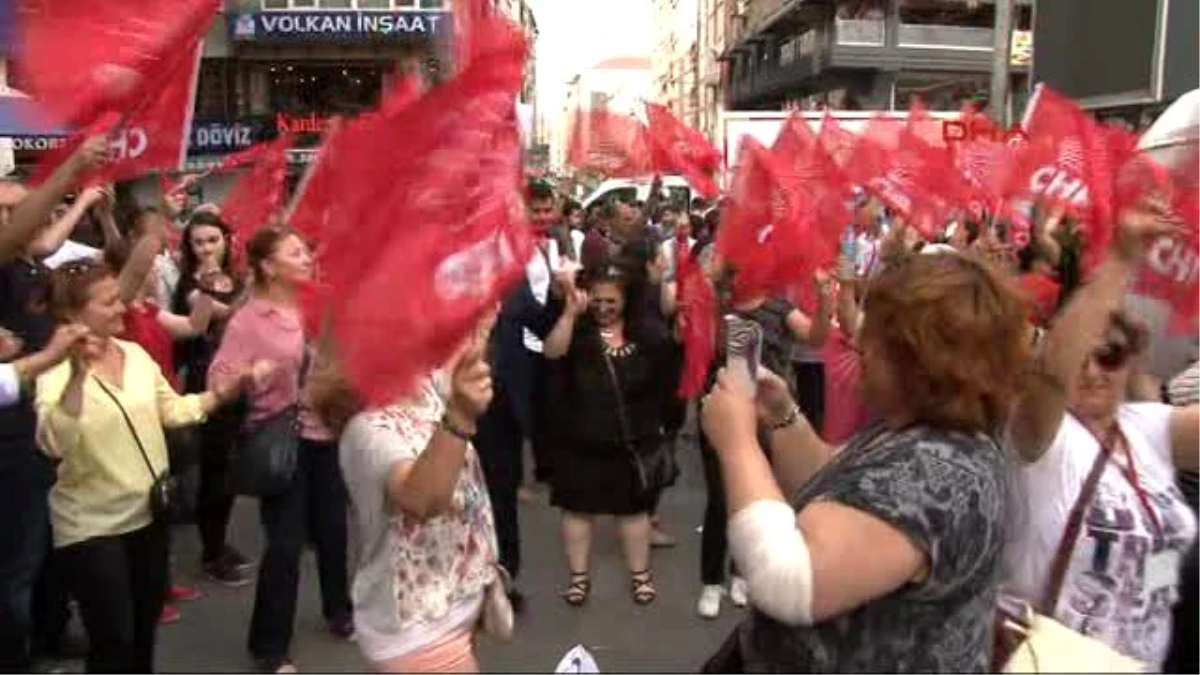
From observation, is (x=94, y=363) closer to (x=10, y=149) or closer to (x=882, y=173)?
(x=882, y=173)

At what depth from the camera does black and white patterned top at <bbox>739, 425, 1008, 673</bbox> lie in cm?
188

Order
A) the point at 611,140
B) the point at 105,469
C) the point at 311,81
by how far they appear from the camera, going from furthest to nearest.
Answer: the point at 311,81, the point at 611,140, the point at 105,469

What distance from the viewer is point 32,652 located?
4.68 m

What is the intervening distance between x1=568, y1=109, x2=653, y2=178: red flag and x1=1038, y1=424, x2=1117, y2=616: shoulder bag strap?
21.6 feet

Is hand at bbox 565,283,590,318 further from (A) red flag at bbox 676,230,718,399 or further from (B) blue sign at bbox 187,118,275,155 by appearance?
(B) blue sign at bbox 187,118,275,155

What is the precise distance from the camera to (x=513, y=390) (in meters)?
5.74

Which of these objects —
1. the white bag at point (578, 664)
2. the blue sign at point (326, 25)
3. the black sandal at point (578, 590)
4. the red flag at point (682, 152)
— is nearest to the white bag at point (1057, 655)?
the white bag at point (578, 664)

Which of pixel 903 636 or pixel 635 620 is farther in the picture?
pixel 635 620

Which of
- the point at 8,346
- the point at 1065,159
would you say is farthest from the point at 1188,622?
the point at 8,346

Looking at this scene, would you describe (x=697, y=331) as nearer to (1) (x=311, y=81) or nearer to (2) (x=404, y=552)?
(2) (x=404, y=552)

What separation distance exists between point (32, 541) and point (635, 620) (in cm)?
245

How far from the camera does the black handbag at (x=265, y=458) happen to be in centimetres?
439

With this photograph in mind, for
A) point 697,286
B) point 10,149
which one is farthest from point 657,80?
point 697,286

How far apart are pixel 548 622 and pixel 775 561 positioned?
139 inches
